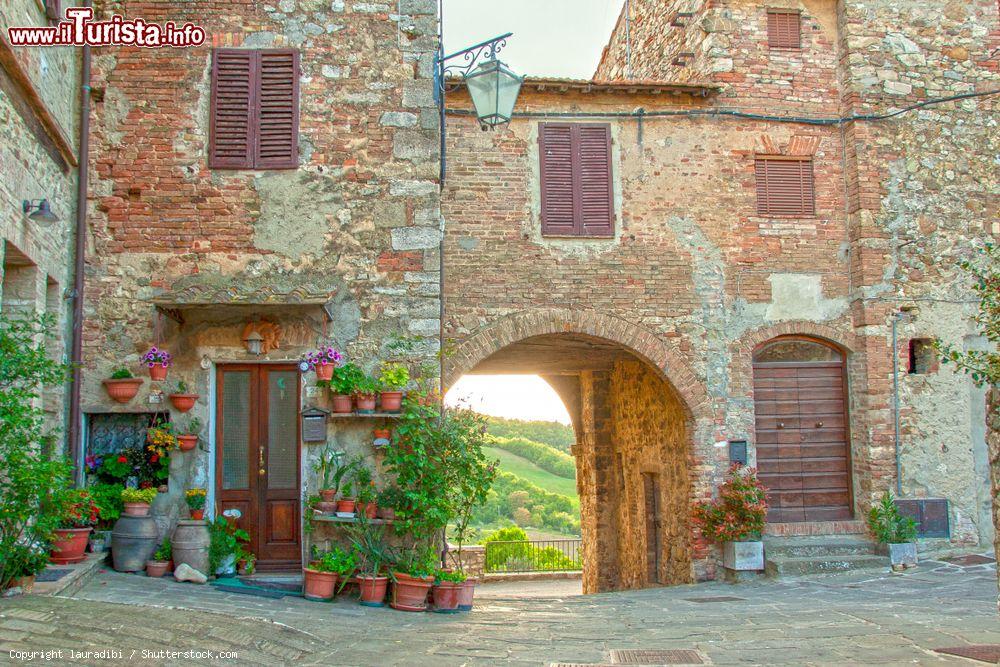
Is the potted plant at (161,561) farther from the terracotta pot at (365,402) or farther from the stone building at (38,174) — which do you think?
the terracotta pot at (365,402)

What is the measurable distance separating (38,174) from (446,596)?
5.31 m

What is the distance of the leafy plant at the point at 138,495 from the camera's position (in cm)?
855

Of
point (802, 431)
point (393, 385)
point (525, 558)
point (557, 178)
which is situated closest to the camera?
point (393, 385)

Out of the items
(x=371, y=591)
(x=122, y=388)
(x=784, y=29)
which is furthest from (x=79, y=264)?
(x=784, y=29)

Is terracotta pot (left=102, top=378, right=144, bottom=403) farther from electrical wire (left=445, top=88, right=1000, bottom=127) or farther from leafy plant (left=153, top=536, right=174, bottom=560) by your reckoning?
electrical wire (left=445, top=88, right=1000, bottom=127)

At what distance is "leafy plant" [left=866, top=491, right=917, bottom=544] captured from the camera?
11.1 m

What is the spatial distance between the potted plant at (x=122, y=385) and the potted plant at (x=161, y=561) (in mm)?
1445

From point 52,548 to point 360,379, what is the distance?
121 inches

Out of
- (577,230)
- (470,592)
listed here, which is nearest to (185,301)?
(470,592)

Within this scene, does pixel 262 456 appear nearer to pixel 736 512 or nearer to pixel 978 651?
pixel 736 512

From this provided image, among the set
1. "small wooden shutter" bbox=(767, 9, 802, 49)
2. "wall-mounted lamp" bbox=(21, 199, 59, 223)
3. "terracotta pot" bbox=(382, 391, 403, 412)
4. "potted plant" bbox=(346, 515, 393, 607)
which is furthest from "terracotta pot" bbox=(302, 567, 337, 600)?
"small wooden shutter" bbox=(767, 9, 802, 49)

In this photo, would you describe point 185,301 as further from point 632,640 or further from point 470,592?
point 632,640

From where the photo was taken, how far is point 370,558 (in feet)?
28.6

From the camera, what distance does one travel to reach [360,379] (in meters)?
9.08
